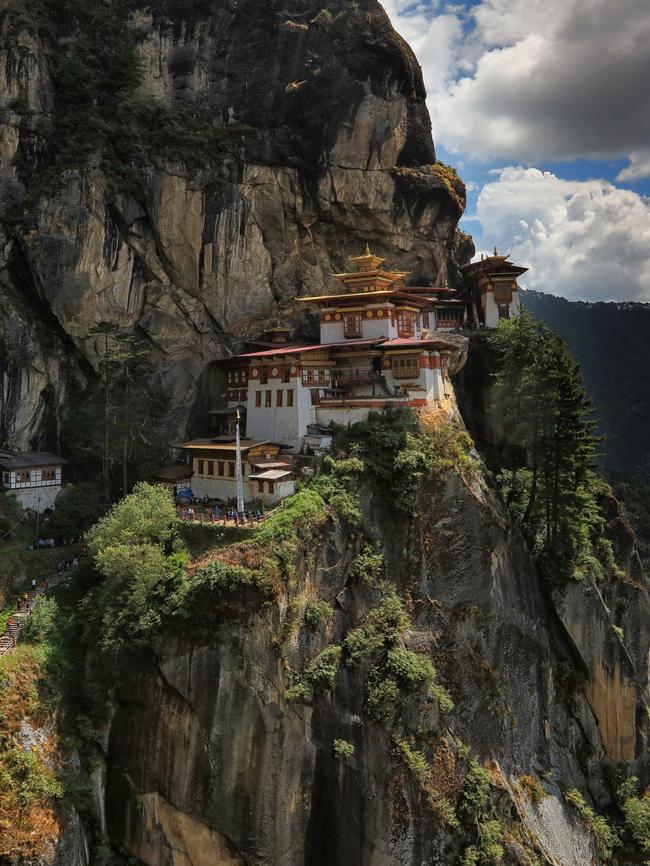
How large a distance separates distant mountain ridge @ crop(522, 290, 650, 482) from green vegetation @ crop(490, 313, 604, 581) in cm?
6486

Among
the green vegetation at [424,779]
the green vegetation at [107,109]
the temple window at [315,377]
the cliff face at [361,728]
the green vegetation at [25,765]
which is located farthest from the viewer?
the green vegetation at [107,109]

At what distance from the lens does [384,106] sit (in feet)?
151

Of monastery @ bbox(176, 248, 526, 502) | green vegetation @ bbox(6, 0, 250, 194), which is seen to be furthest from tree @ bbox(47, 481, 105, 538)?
green vegetation @ bbox(6, 0, 250, 194)

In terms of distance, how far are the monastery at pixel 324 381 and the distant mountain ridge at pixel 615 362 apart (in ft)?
222

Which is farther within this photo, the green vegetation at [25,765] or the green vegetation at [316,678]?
the green vegetation at [316,678]

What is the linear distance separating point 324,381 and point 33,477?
16.6 metres

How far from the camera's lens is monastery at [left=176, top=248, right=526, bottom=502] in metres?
34.3

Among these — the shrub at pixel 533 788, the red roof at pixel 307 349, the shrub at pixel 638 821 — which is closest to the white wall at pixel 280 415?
the red roof at pixel 307 349

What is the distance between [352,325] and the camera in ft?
138

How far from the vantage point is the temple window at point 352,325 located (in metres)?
41.8

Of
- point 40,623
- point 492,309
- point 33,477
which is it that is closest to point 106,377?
point 33,477

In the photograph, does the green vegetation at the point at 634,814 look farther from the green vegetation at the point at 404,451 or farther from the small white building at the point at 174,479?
the small white building at the point at 174,479

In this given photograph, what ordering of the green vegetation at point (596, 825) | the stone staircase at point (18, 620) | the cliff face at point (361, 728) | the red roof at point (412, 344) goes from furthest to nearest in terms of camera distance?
1. the red roof at point (412, 344)
2. the green vegetation at point (596, 825)
3. the stone staircase at point (18, 620)
4. the cliff face at point (361, 728)

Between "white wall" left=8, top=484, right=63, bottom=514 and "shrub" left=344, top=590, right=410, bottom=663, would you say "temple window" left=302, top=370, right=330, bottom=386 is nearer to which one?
"shrub" left=344, top=590, right=410, bottom=663
